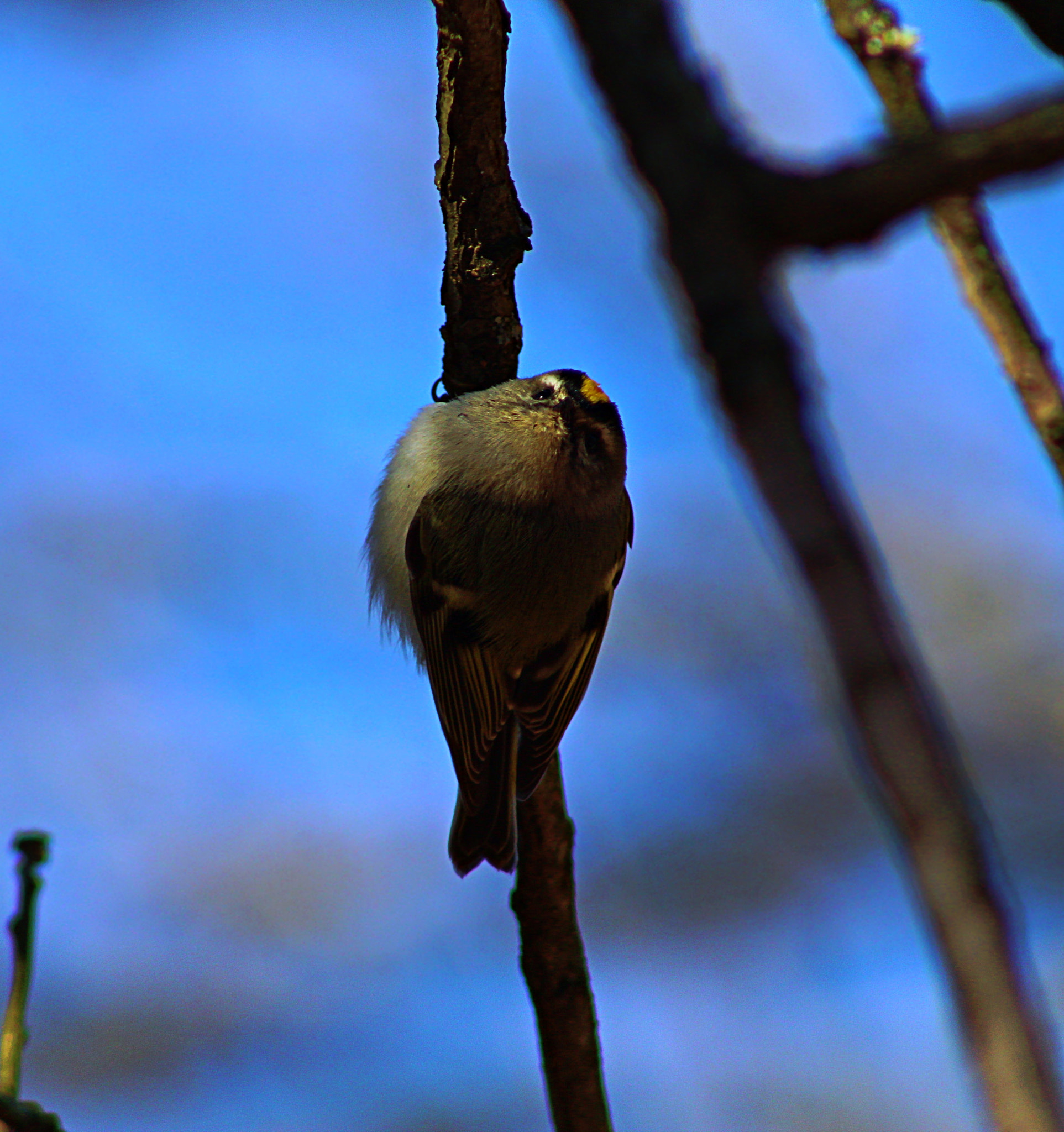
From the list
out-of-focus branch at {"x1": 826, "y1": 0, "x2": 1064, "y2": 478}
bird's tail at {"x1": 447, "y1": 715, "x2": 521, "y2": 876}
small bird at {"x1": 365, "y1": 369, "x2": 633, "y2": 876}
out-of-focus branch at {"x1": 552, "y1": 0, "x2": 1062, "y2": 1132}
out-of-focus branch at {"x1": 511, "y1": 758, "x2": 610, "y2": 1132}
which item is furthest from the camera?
small bird at {"x1": 365, "y1": 369, "x2": 633, "y2": 876}

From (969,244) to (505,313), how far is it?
65 centimetres

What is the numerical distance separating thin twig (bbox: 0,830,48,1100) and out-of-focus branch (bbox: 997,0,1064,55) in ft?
4.13

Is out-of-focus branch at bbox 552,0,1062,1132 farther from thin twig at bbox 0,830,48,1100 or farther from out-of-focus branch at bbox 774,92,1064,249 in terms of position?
thin twig at bbox 0,830,48,1100

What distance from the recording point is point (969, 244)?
134 cm

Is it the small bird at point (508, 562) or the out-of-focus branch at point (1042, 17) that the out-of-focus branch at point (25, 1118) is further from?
the out-of-focus branch at point (1042, 17)

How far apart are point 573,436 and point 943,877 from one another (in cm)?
169

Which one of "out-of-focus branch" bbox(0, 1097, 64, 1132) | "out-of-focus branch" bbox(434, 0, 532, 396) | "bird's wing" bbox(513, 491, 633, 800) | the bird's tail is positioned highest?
"out-of-focus branch" bbox(434, 0, 532, 396)

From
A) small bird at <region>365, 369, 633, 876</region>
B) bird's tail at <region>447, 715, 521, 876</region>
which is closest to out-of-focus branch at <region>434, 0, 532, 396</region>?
small bird at <region>365, 369, 633, 876</region>

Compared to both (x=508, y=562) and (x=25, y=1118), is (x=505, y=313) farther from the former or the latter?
(x=25, y=1118)

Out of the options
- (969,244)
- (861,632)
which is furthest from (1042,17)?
(861,632)

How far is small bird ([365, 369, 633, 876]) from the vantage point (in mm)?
1918

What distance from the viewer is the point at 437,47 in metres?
1.37

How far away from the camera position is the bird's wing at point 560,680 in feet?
6.33

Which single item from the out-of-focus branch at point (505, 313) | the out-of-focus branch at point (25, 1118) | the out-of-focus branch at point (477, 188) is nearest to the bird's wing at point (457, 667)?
the out-of-focus branch at point (505, 313)
